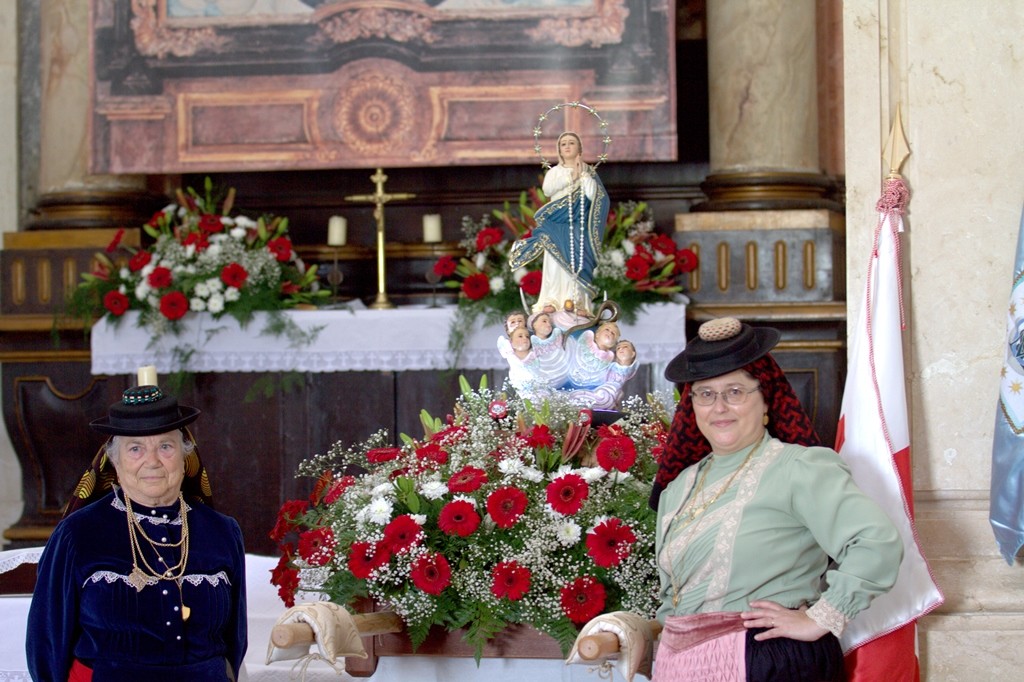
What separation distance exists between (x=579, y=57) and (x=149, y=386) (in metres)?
4.37

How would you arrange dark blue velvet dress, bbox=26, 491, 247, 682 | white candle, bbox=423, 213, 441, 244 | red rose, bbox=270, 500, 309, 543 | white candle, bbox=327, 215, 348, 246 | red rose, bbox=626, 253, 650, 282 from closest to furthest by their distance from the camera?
1. dark blue velvet dress, bbox=26, 491, 247, 682
2. red rose, bbox=270, 500, 309, 543
3. red rose, bbox=626, 253, 650, 282
4. white candle, bbox=423, 213, 441, 244
5. white candle, bbox=327, 215, 348, 246

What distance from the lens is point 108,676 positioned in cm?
340

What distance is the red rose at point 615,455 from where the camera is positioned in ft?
13.1

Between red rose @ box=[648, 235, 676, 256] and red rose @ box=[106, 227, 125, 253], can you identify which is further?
red rose @ box=[106, 227, 125, 253]

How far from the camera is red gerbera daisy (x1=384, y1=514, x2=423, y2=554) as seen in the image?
12.4 ft

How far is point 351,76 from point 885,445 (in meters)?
4.41

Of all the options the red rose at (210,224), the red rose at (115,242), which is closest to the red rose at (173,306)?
the red rose at (210,224)

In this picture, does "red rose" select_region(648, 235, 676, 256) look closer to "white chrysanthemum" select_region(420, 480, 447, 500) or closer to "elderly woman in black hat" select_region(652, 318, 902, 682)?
"white chrysanthemum" select_region(420, 480, 447, 500)

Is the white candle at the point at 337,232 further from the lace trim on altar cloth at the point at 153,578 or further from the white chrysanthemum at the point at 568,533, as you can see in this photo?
the lace trim on altar cloth at the point at 153,578

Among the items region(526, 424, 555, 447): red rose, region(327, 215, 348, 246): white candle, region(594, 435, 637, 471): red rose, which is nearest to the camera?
region(594, 435, 637, 471): red rose

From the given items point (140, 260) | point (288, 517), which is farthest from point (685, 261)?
point (288, 517)

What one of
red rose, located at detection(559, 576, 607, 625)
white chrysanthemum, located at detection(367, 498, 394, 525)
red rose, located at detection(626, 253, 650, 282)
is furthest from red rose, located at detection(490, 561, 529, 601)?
red rose, located at detection(626, 253, 650, 282)

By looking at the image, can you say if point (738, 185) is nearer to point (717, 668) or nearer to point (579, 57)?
point (579, 57)

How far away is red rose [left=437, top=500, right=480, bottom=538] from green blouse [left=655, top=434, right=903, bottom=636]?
0.65m
